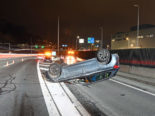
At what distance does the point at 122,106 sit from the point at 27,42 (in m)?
87.3

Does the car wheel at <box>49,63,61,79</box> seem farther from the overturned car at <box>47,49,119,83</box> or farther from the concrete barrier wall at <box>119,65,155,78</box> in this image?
the concrete barrier wall at <box>119,65,155,78</box>

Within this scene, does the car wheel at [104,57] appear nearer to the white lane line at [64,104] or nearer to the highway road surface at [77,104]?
the highway road surface at [77,104]

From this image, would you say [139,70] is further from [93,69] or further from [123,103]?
[123,103]

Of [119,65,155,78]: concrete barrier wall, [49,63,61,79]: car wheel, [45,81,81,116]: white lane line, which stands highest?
[49,63,61,79]: car wheel

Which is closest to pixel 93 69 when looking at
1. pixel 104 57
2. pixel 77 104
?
pixel 104 57

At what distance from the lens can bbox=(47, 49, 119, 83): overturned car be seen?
5738 millimetres

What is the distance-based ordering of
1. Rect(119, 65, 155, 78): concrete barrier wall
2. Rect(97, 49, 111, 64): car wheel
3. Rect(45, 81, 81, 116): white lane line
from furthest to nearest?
Rect(119, 65, 155, 78): concrete barrier wall, Rect(97, 49, 111, 64): car wheel, Rect(45, 81, 81, 116): white lane line

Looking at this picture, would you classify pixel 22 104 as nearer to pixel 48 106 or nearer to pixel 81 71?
pixel 48 106

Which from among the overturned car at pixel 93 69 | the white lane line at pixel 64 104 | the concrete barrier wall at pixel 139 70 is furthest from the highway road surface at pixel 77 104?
the concrete barrier wall at pixel 139 70

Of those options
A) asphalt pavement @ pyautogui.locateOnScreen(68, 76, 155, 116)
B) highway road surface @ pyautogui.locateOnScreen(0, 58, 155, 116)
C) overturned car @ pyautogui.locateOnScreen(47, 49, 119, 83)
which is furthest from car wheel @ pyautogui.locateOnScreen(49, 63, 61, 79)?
asphalt pavement @ pyautogui.locateOnScreen(68, 76, 155, 116)

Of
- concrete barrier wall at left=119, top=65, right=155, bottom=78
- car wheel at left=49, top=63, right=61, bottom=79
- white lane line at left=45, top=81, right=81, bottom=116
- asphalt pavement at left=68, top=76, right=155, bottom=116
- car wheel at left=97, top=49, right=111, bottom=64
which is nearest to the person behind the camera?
white lane line at left=45, top=81, right=81, bottom=116

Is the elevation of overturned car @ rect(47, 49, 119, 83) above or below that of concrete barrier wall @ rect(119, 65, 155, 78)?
above

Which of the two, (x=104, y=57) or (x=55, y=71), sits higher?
(x=104, y=57)

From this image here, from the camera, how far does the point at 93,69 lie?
574 centimetres
